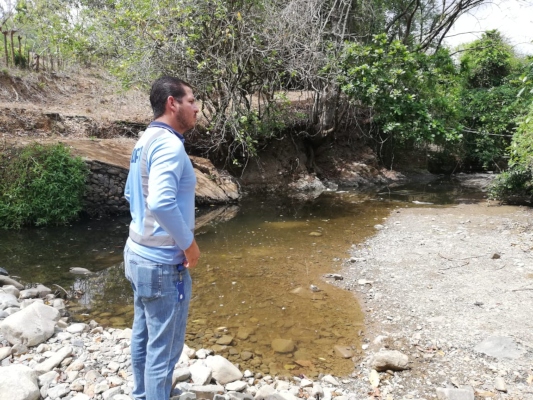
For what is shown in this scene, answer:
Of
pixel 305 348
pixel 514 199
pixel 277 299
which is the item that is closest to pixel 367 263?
pixel 277 299

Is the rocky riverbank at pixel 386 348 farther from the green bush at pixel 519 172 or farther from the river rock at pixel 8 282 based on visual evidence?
the green bush at pixel 519 172

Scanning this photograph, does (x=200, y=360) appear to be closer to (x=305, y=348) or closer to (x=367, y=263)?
(x=305, y=348)

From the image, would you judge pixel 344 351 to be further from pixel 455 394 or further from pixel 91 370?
pixel 91 370

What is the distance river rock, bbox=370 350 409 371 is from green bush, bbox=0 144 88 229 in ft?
22.8

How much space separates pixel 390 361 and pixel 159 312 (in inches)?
83.9

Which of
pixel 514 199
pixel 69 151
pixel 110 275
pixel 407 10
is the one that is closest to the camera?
pixel 110 275

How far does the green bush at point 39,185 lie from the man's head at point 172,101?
22.4 feet

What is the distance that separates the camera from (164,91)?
2006 mm

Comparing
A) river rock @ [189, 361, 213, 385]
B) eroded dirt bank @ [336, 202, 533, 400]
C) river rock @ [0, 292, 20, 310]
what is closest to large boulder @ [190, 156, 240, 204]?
eroded dirt bank @ [336, 202, 533, 400]

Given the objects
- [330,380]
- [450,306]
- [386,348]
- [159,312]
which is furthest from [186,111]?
[450,306]

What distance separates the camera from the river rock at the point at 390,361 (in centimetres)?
321

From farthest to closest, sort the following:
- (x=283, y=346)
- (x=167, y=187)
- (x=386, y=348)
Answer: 1. (x=283, y=346)
2. (x=386, y=348)
3. (x=167, y=187)

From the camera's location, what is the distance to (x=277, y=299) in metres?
4.66

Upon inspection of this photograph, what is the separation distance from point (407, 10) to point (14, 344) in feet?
52.3
